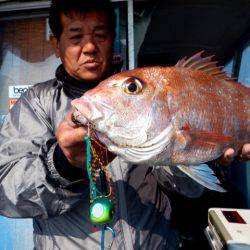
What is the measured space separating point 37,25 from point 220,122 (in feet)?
8.11

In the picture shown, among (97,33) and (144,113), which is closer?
(144,113)

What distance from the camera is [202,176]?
1237 millimetres

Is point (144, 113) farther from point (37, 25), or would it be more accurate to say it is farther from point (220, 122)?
point (37, 25)

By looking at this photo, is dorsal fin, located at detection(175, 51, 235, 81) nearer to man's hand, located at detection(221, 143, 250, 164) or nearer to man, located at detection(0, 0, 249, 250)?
man's hand, located at detection(221, 143, 250, 164)

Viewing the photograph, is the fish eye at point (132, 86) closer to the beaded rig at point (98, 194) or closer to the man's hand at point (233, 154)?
the beaded rig at point (98, 194)

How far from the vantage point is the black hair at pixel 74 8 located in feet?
6.01

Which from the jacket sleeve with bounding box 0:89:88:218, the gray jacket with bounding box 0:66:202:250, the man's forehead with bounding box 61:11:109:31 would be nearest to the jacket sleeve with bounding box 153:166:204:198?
the gray jacket with bounding box 0:66:202:250

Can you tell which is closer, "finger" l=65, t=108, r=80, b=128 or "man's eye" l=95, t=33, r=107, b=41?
"finger" l=65, t=108, r=80, b=128

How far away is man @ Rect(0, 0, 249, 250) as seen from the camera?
1.31 meters

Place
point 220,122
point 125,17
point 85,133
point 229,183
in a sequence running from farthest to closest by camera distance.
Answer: point 229,183
point 125,17
point 220,122
point 85,133

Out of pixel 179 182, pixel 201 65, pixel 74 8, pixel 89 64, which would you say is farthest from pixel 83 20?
pixel 179 182

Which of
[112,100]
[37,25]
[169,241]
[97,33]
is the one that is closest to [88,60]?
[97,33]

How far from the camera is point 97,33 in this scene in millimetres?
1867

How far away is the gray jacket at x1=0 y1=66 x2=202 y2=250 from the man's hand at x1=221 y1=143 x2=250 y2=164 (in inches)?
12.8
